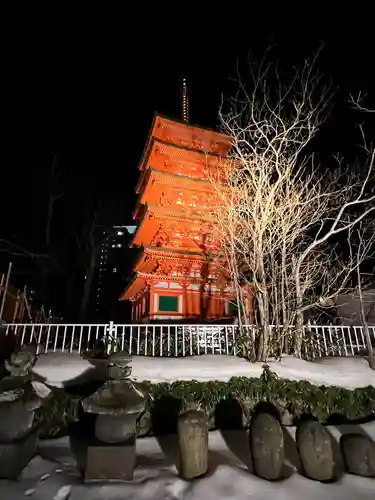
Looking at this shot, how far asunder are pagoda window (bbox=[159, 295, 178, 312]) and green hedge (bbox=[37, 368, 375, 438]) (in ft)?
24.2

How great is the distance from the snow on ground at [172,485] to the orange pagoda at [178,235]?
28.0 feet

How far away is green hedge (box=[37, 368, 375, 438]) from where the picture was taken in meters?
5.36

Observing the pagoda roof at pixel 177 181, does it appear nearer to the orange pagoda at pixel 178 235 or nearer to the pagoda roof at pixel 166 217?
the orange pagoda at pixel 178 235

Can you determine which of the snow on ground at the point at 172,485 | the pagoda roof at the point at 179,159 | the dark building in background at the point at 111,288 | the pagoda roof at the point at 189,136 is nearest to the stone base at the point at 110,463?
the snow on ground at the point at 172,485

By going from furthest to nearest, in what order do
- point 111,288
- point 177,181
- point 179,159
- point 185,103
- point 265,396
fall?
point 111,288
point 185,103
point 179,159
point 177,181
point 265,396

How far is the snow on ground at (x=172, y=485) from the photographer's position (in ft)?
11.0

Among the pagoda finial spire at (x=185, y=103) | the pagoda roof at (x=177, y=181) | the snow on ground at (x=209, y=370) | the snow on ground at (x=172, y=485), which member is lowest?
the snow on ground at (x=172, y=485)

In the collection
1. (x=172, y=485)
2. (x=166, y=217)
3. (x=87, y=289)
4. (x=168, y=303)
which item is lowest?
(x=172, y=485)

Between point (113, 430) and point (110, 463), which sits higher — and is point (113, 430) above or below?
above

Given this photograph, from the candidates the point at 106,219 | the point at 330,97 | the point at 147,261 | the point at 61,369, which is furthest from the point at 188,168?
the point at 61,369

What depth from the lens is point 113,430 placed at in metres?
3.77

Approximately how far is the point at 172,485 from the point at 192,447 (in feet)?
1.43

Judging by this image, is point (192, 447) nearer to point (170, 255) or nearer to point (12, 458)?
point (12, 458)

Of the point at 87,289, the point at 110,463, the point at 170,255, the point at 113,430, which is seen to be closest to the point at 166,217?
the point at 170,255
